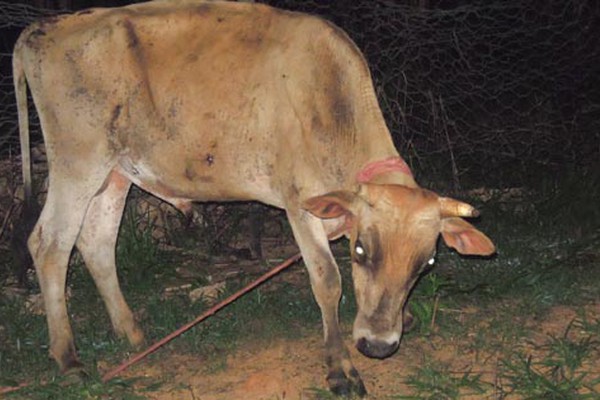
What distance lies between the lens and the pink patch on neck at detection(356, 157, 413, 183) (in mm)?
4314

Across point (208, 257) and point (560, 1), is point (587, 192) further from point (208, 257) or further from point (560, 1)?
point (208, 257)

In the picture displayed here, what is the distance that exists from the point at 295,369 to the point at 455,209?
1.22m

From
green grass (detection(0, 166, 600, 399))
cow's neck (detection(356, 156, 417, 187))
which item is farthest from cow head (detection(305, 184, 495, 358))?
green grass (detection(0, 166, 600, 399))

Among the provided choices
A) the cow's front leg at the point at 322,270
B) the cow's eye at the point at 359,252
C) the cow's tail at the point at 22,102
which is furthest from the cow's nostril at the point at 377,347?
the cow's tail at the point at 22,102

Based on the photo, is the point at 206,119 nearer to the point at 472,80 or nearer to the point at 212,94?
the point at 212,94

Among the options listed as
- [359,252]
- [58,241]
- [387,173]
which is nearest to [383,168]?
[387,173]

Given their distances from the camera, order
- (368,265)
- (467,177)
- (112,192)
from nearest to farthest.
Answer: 1. (368,265)
2. (112,192)
3. (467,177)

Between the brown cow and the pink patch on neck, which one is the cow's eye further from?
the pink patch on neck

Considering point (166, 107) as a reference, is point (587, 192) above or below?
below

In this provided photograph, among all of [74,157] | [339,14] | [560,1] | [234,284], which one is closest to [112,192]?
[74,157]

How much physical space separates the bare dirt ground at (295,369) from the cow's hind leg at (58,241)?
486mm

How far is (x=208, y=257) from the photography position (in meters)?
6.63

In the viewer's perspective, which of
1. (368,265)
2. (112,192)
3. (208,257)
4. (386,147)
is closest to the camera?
(368,265)

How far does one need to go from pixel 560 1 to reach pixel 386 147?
447 cm
